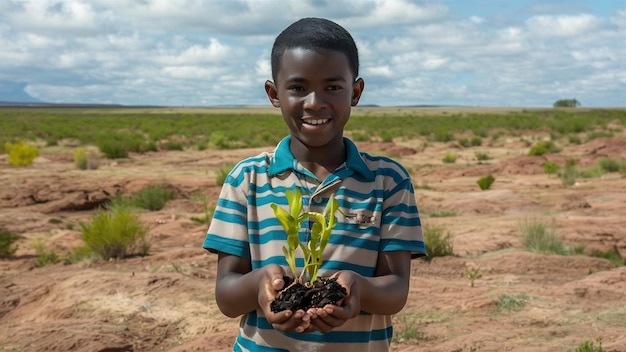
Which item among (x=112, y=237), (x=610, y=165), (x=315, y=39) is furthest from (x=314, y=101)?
(x=610, y=165)

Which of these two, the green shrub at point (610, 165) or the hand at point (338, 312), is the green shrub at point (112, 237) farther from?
the green shrub at point (610, 165)

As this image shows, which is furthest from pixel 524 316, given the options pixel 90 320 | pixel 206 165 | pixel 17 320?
pixel 206 165

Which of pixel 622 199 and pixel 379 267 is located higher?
pixel 379 267

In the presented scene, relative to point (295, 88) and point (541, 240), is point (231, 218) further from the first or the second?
point (541, 240)

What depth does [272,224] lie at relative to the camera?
6.95 feet

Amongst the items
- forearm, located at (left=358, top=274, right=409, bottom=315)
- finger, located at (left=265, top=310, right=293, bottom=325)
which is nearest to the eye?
forearm, located at (left=358, top=274, right=409, bottom=315)

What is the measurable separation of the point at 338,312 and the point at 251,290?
1.12 ft

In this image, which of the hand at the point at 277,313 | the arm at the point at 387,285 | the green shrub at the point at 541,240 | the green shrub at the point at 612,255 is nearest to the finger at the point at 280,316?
the hand at the point at 277,313

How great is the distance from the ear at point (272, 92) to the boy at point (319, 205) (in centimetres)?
8

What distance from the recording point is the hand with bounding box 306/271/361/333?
66.6 inches

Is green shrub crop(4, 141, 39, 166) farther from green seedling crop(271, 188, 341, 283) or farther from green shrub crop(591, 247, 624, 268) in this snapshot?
green seedling crop(271, 188, 341, 283)

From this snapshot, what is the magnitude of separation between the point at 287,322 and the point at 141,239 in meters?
8.08

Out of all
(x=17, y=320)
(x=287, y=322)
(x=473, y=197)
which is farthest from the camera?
(x=473, y=197)

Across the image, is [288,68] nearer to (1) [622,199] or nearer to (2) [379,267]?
(2) [379,267]
